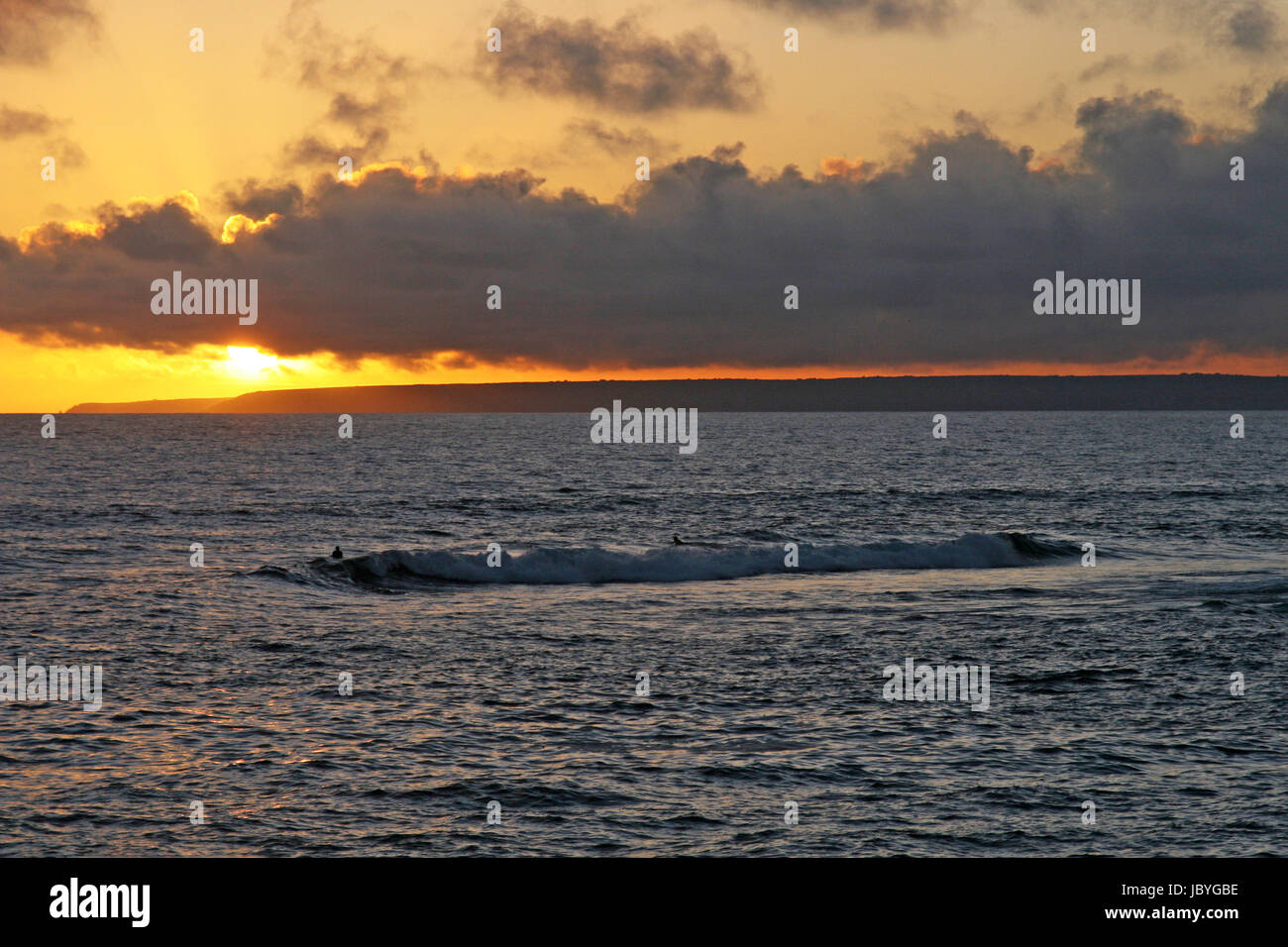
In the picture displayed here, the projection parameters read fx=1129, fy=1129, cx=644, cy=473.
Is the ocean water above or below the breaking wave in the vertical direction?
below

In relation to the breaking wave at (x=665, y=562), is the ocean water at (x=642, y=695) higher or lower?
lower

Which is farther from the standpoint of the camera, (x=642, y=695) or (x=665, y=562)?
(x=665, y=562)

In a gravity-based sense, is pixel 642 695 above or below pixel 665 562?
below

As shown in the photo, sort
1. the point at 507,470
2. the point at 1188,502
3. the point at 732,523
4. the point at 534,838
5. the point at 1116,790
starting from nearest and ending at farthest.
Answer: the point at 534,838, the point at 1116,790, the point at 732,523, the point at 1188,502, the point at 507,470

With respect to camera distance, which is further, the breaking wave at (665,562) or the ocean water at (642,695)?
the breaking wave at (665,562)

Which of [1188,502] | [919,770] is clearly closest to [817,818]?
[919,770]

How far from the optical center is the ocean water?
1560 cm

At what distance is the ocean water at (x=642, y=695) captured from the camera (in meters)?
15.6

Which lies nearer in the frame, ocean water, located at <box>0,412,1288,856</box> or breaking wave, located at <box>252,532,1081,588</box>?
ocean water, located at <box>0,412,1288,856</box>

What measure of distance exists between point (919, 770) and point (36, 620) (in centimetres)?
2553

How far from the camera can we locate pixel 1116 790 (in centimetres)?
1686

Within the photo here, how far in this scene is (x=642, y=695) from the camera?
75.0 feet
